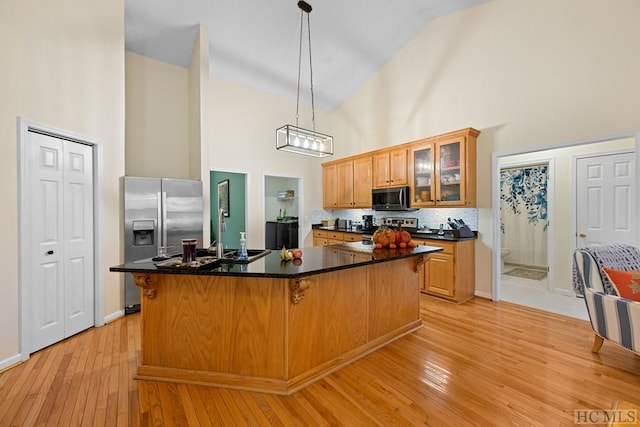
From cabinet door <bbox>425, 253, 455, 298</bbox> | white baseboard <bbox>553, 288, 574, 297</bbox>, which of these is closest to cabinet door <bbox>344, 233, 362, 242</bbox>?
cabinet door <bbox>425, 253, 455, 298</bbox>

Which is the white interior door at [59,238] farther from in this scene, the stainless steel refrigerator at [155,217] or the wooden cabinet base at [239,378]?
the wooden cabinet base at [239,378]

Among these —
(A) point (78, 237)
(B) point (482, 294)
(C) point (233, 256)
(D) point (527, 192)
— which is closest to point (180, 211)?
(A) point (78, 237)

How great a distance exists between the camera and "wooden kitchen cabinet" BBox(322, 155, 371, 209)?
5.53m

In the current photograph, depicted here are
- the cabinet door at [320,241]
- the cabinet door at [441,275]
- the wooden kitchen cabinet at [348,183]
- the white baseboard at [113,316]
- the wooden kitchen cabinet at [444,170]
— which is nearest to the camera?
the white baseboard at [113,316]

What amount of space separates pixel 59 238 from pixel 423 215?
493 cm

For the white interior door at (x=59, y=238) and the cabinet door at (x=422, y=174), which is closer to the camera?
the white interior door at (x=59, y=238)

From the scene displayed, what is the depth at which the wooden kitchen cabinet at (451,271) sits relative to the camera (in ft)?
12.5

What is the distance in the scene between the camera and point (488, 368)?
2.28 meters

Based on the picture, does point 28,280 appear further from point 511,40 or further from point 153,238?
point 511,40

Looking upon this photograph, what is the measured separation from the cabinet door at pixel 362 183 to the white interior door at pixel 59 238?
4214 millimetres

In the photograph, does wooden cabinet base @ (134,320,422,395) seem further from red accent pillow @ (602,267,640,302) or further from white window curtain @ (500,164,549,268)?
white window curtain @ (500,164,549,268)

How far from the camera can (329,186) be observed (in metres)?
6.44

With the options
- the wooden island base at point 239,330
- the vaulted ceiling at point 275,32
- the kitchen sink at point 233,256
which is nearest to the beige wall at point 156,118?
the vaulted ceiling at point 275,32

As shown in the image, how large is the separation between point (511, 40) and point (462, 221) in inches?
98.3
